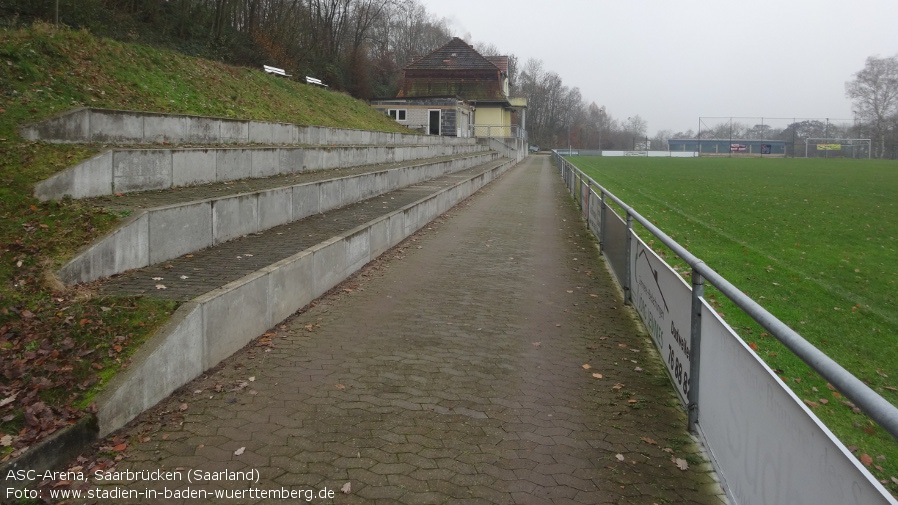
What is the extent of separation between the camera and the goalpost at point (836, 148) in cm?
8806

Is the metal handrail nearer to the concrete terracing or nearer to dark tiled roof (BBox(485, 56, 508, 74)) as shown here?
the concrete terracing

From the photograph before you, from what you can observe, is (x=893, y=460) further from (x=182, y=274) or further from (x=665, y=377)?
(x=182, y=274)

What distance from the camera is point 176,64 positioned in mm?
17094

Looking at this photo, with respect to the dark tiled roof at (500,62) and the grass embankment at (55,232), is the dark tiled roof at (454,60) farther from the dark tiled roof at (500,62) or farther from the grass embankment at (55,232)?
the grass embankment at (55,232)

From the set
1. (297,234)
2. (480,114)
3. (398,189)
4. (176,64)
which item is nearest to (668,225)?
(398,189)

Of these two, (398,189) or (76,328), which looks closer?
(76,328)

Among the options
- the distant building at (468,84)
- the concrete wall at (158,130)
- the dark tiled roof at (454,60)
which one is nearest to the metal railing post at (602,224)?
the concrete wall at (158,130)

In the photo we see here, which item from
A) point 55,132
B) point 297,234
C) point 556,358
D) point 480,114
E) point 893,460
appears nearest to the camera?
point 893,460

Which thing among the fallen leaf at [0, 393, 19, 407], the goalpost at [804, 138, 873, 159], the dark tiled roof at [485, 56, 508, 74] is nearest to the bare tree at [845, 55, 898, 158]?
the goalpost at [804, 138, 873, 159]

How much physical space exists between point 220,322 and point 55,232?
2.41 m

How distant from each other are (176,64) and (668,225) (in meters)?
12.5

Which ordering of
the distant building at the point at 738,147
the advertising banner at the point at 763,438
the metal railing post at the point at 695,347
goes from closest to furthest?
1. the advertising banner at the point at 763,438
2. the metal railing post at the point at 695,347
3. the distant building at the point at 738,147

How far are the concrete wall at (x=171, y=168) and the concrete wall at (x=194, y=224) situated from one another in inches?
52.8

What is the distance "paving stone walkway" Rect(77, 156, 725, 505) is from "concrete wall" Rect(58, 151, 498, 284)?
177 cm
